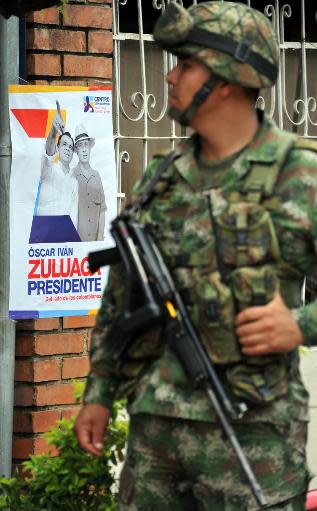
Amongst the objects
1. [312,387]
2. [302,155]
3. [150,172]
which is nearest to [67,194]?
[312,387]

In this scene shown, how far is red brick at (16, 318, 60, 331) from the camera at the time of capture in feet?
17.9

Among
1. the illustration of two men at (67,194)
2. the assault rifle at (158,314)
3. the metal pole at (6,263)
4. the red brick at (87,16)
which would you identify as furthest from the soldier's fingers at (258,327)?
the red brick at (87,16)

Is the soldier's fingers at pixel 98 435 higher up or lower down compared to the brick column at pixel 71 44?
lower down

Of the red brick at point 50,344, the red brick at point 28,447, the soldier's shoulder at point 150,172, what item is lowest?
the red brick at point 28,447

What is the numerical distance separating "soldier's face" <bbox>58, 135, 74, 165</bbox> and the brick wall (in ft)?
0.92

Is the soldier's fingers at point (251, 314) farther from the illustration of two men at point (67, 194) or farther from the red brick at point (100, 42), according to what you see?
the red brick at point (100, 42)

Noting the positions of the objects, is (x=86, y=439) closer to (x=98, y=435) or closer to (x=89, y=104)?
(x=98, y=435)

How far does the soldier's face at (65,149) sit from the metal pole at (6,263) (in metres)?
0.23

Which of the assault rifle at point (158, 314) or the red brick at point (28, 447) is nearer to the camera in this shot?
the assault rifle at point (158, 314)

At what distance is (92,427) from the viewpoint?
3.19 metres

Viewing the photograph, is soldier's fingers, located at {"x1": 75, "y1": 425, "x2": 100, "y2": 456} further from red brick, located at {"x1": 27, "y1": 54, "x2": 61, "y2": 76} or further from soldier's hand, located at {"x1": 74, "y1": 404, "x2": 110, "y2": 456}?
red brick, located at {"x1": 27, "y1": 54, "x2": 61, "y2": 76}

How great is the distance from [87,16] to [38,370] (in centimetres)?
152

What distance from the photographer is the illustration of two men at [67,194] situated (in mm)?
5328

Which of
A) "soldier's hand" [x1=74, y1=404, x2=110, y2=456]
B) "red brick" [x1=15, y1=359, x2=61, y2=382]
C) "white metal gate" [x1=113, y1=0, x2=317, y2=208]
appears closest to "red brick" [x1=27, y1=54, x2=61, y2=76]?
"white metal gate" [x1=113, y1=0, x2=317, y2=208]
